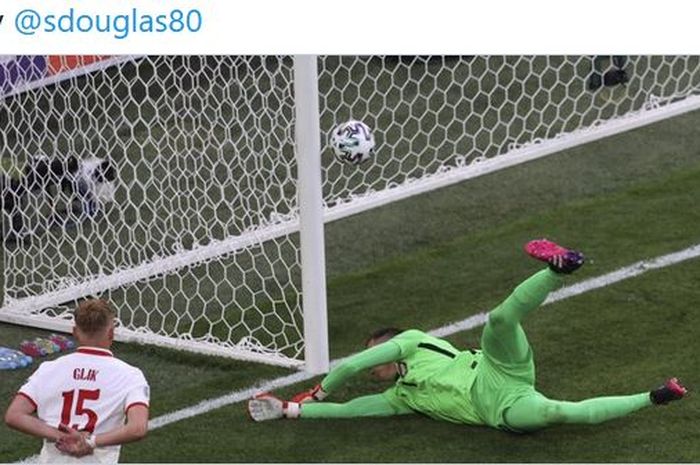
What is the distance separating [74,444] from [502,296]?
151 inches

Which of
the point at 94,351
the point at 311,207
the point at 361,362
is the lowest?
the point at 361,362

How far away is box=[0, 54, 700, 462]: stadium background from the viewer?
25.7ft

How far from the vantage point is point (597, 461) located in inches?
297

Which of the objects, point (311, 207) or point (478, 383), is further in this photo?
point (311, 207)

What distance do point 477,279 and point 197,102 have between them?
6.47 ft

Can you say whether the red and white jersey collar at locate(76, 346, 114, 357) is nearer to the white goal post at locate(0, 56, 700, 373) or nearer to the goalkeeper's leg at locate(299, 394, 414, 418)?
the goalkeeper's leg at locate(299, 394, 414, 418)

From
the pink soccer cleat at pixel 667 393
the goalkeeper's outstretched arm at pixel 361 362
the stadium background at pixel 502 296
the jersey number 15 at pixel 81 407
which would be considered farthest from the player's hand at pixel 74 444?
the pink soccer cleat at pixel 667 393

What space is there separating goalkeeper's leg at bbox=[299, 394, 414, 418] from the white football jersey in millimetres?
2032

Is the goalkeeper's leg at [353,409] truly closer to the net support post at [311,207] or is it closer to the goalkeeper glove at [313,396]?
the goalkeeper glove at [313,396]

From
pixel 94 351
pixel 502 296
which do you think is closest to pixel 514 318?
pixel 502 296

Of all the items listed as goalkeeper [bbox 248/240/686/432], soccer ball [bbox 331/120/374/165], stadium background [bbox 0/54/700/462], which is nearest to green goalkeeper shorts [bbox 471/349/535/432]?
goalkeeper [bbox 248/240/686/432]

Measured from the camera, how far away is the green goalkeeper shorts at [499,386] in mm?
7816

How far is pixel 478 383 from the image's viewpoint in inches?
312

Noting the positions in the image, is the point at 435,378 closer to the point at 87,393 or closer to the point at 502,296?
the point at 502,296
